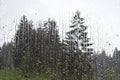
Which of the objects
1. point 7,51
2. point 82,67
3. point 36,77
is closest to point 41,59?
point 36,77

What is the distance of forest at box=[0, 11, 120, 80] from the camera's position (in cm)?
4494

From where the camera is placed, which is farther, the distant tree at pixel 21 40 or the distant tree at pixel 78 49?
the distant tree at pixel 21 40

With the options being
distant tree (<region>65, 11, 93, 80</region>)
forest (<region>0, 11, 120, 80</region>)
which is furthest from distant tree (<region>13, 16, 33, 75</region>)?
distant tree (<region>65, 11, 93, 80</region>)

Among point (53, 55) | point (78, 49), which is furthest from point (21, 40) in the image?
point (78, 49)

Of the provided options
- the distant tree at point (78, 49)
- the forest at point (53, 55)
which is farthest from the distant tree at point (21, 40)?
the distant tree at point (78, 49)

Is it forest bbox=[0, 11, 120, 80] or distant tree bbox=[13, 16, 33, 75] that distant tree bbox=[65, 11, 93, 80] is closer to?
forest bbox=[0, 11, 120, 80]

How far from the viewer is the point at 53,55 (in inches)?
2419

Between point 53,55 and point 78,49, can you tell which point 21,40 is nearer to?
point 53,55

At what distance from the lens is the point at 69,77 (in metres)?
46.2

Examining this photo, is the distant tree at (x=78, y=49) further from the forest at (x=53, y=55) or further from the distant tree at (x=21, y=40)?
the distant tree at (x=21, y=40)

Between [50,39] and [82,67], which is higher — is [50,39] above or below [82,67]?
above

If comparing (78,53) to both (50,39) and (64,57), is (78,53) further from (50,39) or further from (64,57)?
(50,39)

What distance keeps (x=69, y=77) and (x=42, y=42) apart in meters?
19.7

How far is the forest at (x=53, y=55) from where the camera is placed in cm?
4494
